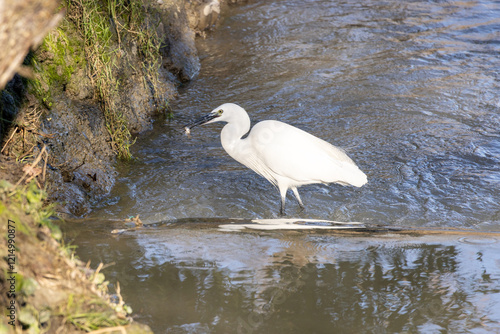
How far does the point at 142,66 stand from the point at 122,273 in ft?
13.2

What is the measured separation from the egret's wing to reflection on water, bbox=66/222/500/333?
1376 millimetres

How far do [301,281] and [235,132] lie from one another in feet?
7.57

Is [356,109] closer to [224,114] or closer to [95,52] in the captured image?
[224,114]

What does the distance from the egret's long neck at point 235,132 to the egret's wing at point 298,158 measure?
144mm

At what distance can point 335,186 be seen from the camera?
526cm

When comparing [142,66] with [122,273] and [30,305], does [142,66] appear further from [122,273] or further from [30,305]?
[30,305]

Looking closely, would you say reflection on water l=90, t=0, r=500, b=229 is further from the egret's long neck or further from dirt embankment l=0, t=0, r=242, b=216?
the egret's long neck

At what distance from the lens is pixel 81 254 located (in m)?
2.70

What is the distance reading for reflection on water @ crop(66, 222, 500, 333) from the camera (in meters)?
2.28

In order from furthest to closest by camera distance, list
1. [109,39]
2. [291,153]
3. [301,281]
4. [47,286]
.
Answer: [109,39] → [291,153] → [301,281] → [47,286]

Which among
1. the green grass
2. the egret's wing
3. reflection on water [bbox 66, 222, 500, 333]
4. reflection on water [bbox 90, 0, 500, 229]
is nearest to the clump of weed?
the green grass

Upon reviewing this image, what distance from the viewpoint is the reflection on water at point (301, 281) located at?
2.28 meters

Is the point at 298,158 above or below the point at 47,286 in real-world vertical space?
below

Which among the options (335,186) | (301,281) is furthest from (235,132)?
(301,281)
